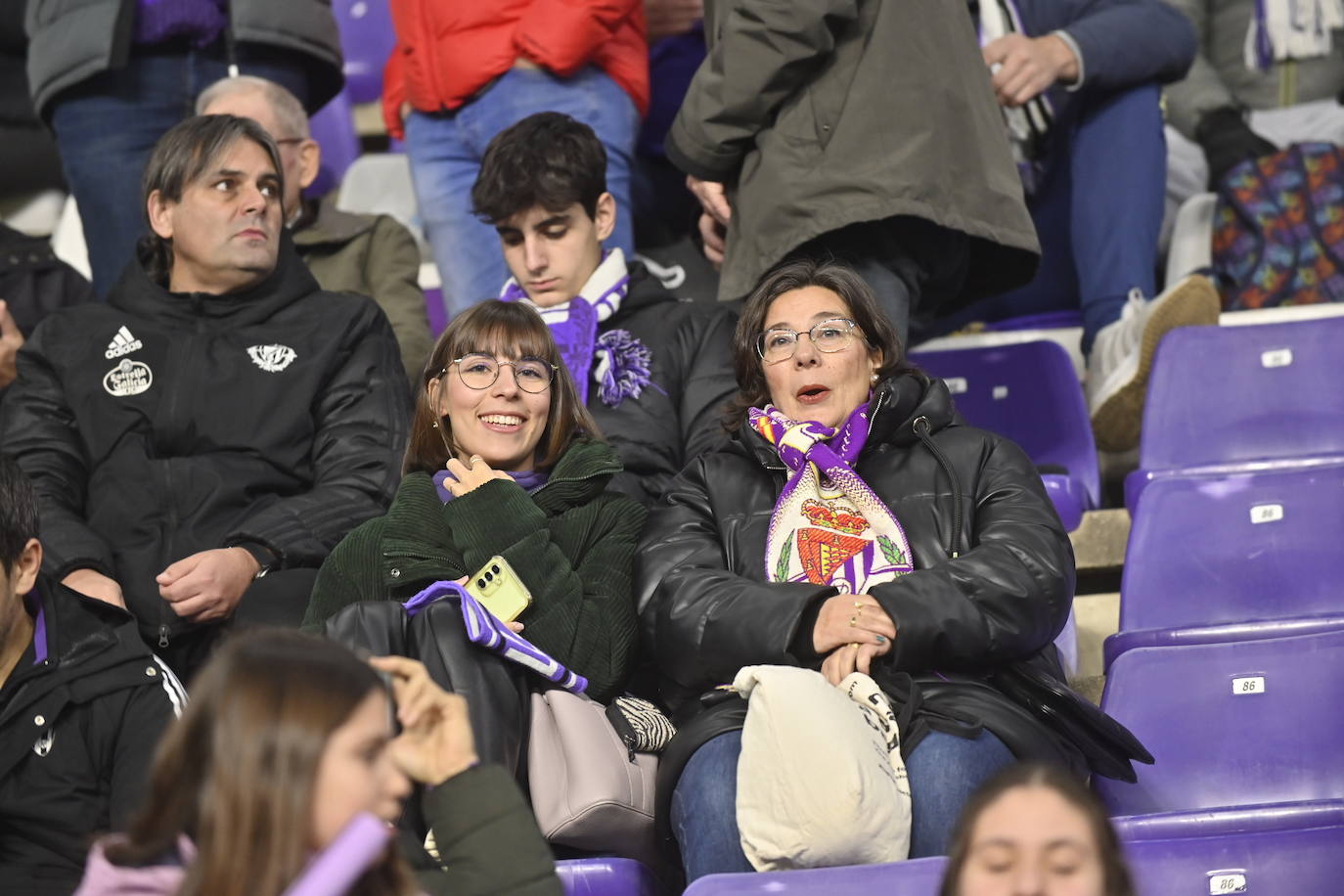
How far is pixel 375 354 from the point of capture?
3.31m

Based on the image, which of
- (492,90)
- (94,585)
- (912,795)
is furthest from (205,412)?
(912,795)

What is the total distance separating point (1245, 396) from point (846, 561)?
4.17ft

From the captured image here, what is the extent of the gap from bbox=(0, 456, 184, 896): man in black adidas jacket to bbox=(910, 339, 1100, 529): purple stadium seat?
1.89 metres

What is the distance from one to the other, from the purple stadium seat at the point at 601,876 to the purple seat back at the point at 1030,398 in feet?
5.56

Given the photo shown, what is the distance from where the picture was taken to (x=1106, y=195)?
405cm

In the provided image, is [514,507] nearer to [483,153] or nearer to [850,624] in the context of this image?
[850,624]

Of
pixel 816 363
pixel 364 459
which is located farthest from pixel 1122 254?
pixel 364 459

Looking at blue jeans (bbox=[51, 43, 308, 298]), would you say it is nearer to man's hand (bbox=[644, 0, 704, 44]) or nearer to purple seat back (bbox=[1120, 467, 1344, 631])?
man's hand (bbox=[644, 0, 704, 44])

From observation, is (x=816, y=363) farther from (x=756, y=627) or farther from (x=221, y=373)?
(x=221, y=373)

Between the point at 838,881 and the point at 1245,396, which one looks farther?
the point at 1245,396

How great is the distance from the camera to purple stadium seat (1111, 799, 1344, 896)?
2.06m

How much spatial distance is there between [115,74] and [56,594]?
1809 millimetres

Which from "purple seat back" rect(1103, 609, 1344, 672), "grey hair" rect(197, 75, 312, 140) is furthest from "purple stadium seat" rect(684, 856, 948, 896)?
"grey hair" rect(197, 75, 312, 140)

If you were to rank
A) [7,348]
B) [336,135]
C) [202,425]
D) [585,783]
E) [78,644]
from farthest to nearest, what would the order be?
[336,135]
[7,348]
[202,425]
[78,644]
[585,783]
